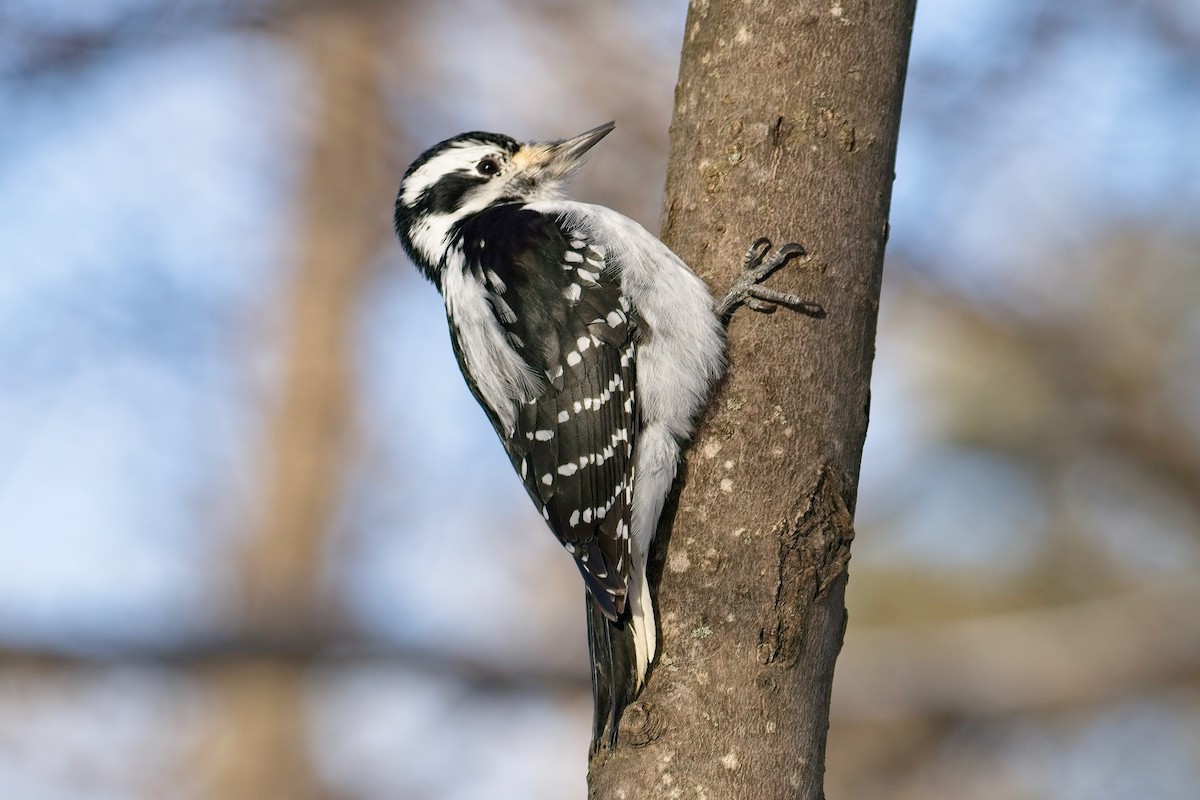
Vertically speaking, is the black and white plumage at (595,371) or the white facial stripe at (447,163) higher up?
the white facial stripe at (447,163)

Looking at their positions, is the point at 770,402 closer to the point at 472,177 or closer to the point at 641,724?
the point at 641,724

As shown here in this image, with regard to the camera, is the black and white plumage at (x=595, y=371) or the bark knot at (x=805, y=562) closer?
the bark knot at (x=805, y=562)

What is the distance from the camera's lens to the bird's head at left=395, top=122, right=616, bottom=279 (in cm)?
387

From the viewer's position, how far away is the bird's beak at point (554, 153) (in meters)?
3.92

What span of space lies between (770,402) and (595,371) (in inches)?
22.9

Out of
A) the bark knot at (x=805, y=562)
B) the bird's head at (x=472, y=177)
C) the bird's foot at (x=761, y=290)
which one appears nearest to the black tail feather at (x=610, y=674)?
the bark knot at (x=805, y=562)

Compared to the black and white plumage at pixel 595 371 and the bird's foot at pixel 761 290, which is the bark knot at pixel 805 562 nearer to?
the black and white plumage at pixel 595 371

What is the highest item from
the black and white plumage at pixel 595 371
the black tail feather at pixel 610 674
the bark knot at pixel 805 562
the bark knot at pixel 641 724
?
the black and white plumage at pixel 595 371

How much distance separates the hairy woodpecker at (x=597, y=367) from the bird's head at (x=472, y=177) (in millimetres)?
212

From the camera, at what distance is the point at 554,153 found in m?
3.93

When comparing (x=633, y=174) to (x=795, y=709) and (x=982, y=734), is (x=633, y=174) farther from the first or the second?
(x=795, y=709)

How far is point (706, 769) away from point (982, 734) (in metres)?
5.76

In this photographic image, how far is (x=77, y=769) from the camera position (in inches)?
281

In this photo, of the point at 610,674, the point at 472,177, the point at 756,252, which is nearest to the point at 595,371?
the point at 756,252
